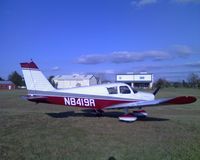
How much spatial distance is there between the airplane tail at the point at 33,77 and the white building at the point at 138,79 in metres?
108

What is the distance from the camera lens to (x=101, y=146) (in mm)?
8109

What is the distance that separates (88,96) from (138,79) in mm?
108603

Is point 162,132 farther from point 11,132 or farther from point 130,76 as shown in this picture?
point 130,76

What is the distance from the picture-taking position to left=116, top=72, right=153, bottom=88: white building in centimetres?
12200

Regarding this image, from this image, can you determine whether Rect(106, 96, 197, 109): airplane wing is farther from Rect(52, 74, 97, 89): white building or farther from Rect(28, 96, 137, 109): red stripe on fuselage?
Rect(52, 74, 97, 89): white building

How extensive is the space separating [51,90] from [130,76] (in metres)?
110

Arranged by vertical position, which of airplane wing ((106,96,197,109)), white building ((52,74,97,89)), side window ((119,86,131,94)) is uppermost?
white building ((52,74,97,89))

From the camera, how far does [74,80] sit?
100938 millimetres

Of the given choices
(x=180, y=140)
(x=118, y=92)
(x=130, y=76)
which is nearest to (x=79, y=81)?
(x=130, y=76)

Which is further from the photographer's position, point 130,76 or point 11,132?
point 130,76

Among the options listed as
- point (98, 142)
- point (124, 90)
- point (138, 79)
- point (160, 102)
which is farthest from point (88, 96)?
point (138, 79)

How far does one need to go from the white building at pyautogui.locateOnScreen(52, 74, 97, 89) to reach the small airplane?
80.2 metres

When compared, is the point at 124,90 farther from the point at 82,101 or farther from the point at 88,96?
the point at 82,101

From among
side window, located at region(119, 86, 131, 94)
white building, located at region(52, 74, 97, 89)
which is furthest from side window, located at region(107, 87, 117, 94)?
white building, located at region(52, 74, 97, 89)
